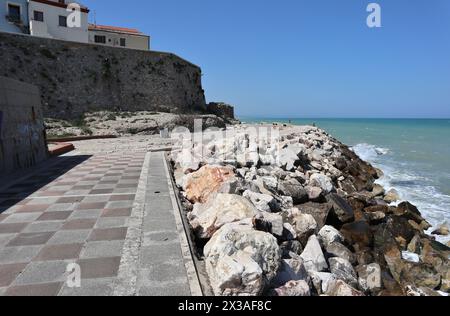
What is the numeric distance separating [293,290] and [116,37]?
36.8 meters

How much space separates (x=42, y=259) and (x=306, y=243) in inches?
135

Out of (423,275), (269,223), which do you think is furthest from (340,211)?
(269,223)

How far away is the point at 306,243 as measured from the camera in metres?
5.09

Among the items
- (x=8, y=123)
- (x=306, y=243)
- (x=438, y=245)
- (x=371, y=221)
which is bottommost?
(x=438, y=245)

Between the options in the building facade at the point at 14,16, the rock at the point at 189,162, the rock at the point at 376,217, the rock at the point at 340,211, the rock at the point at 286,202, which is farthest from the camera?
the building facade at the point at 14,16

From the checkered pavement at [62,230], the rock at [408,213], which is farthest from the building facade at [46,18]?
the rock at [408,213]

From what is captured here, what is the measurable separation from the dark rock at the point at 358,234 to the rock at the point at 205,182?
8.24 feet

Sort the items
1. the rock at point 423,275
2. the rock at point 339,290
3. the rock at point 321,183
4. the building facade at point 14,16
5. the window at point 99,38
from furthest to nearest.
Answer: the window at point 99,38 → the building facade at point 14,16 → the rock at point 321,183 → the rock at point 423,275 → the rock at point 339,290

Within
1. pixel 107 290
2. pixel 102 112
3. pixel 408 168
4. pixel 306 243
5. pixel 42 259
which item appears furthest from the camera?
pixel 102 112

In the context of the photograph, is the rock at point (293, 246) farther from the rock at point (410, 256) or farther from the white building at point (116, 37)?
the white building at point (116, 37)

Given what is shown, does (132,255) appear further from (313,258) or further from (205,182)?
(205,182)

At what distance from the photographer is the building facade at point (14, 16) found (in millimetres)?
28125
